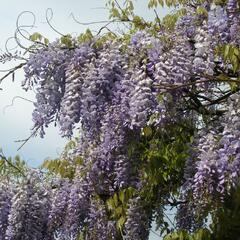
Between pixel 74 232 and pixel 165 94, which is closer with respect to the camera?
pixel 165 94

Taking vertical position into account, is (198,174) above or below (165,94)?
below

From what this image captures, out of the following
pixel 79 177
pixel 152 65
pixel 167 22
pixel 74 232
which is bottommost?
pixel 74 232

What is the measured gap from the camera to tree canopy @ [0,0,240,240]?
4.57 metres

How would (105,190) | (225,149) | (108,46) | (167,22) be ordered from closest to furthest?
(225,149)
(108,46)
(167,22)
(105,190)

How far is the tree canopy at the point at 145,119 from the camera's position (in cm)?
457

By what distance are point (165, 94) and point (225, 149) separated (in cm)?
56

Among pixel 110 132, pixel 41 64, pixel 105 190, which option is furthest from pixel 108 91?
pixel 105 190

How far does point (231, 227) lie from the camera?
5.63 m

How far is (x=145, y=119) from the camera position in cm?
460

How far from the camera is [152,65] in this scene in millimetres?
4750

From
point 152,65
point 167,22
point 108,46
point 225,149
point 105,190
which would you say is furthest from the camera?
point 105,190

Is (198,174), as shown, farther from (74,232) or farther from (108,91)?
(74,232)

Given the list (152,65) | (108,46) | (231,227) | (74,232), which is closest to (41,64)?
(108,46)

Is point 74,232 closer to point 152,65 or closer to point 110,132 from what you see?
point 110,132
